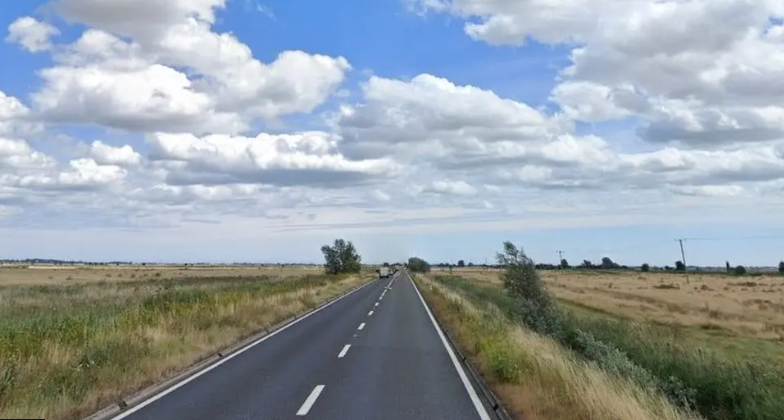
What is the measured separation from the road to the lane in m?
0.01

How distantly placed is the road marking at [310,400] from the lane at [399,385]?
133mm

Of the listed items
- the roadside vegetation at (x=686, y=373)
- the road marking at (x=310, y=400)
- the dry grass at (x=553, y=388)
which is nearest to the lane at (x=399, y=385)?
the road marking at (x=310, y=400)

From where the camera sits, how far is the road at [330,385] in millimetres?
9609

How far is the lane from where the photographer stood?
31.8 feet

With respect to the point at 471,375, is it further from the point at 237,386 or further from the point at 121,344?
the point at 121,344

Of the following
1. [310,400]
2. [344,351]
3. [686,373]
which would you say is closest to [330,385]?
[310,400]

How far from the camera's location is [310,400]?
10547 millimetres

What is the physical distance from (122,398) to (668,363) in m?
11.7

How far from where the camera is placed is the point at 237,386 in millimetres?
11867

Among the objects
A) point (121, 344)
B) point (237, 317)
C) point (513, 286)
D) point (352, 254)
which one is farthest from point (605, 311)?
point (352, 254)

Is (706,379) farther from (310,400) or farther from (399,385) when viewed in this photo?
(310,400)

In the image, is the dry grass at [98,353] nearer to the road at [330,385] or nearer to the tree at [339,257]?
the road at [330,385]

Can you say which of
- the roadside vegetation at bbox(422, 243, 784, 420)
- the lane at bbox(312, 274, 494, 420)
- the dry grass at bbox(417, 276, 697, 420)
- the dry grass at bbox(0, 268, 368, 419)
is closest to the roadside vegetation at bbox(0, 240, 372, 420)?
the dry grass at bbox(0, 268, 368, 419)

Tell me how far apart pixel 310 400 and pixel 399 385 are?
7.15ft
